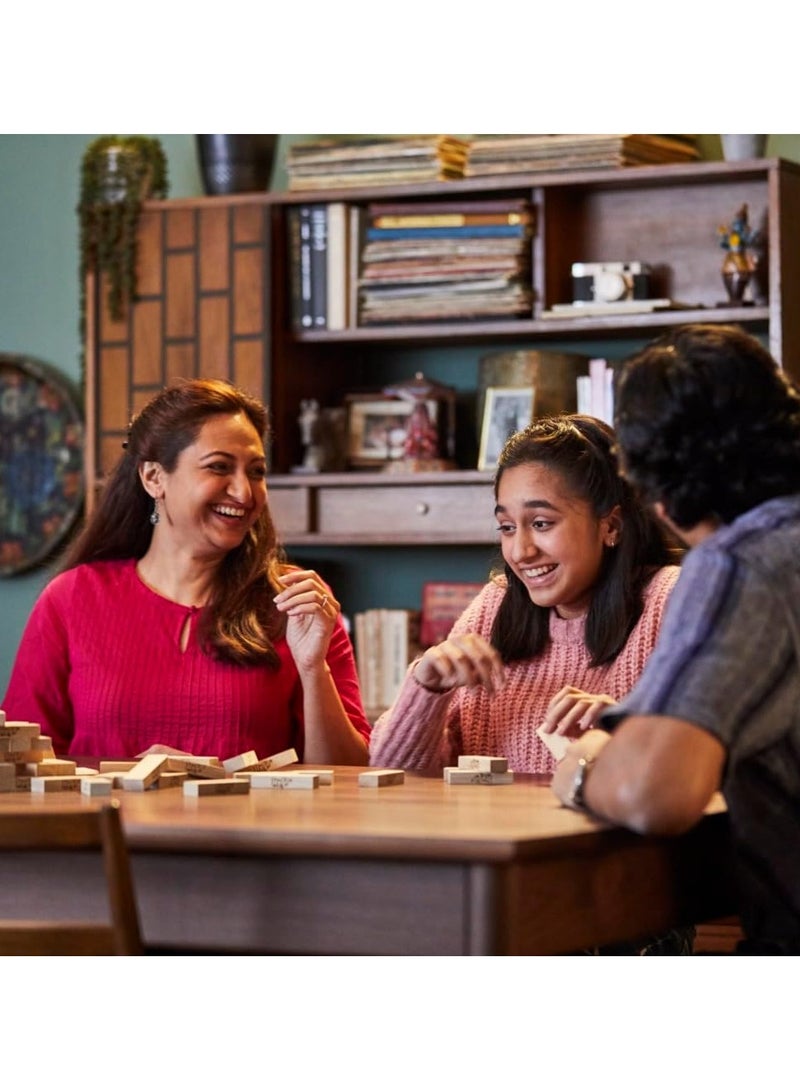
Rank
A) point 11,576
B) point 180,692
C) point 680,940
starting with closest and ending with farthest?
point 680,940, point 180,692, point 11,576

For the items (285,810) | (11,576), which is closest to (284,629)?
(285,810)

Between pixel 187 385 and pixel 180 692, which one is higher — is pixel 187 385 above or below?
above

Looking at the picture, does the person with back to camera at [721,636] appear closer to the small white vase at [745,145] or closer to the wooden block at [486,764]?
the wooden block at [486,764]

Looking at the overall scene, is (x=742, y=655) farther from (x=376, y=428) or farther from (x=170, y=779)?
(x=376, y=428)

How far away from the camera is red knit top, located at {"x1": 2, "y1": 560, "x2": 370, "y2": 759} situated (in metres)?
3.17

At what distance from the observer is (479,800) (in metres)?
2.16

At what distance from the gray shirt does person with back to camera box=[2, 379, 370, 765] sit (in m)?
1.19

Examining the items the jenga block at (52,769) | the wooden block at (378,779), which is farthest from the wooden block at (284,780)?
the jenga block at (52,769)

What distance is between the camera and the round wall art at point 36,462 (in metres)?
5.31

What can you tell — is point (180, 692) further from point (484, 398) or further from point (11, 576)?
point (11, 576)

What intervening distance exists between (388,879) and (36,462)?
3.76m

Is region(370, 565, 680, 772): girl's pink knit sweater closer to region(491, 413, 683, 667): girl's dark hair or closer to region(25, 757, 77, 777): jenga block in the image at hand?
region(491, 413, 683, 667): girl's dark hair

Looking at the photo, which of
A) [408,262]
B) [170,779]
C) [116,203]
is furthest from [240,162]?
[170,779]

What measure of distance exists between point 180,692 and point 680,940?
101cm
